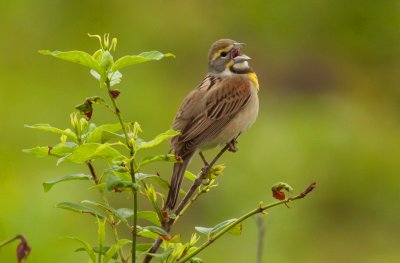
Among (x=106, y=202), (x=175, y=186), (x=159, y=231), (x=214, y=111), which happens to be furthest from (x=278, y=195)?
(x=214, y=111)

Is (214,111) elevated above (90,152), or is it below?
below

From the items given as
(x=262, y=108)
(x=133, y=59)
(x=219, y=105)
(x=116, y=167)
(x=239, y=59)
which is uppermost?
(x=133, y=59)

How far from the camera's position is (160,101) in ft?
30.1

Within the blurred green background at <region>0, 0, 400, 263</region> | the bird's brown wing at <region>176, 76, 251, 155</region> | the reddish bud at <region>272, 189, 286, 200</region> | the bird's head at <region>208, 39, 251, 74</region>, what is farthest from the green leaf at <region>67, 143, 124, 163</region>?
the blurred green background at <region>0, 0, 400, 263</region>

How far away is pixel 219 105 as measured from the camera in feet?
14.1

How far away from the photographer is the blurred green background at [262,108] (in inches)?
291

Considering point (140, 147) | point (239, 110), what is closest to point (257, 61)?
point (239, 110)

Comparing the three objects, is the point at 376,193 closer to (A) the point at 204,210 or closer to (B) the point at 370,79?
(A) the point at 204,210

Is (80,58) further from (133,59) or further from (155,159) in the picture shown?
(155,159)

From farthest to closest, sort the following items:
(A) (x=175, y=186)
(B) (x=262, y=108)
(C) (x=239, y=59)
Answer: (B) (x=262, y=108)
(C) (x=239, y=59)
(A) (x=175, y=186)

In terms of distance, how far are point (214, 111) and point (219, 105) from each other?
0.21 ft

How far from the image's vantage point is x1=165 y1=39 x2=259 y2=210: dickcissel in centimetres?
398

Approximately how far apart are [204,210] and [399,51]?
3.70m

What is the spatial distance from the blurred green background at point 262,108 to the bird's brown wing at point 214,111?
→ 4.40 feet
